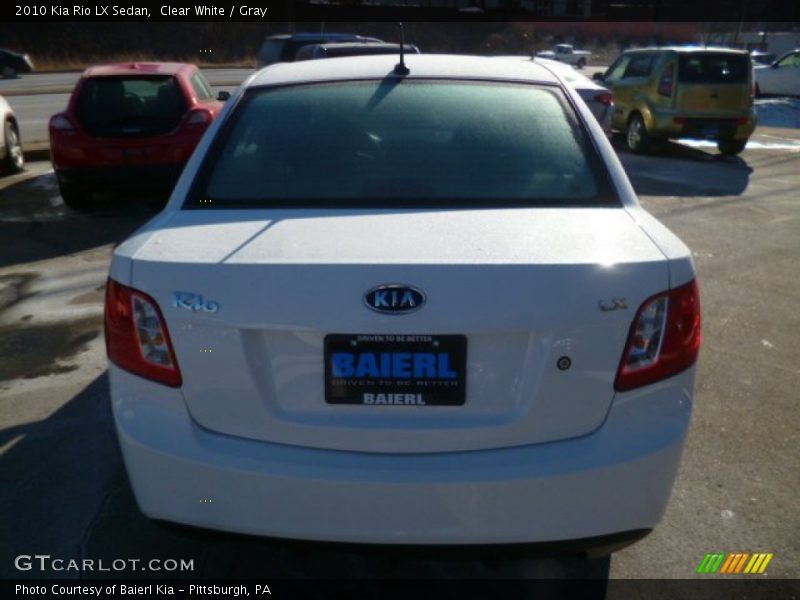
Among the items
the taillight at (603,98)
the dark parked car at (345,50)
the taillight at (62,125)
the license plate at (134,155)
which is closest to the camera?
the license plate at (134,155)

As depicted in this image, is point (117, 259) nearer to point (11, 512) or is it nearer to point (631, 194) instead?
point (11, 512)

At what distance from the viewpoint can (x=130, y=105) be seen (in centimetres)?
885

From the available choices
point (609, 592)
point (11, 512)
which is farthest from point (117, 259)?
point (609, 592)

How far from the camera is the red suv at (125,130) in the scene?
850 cm

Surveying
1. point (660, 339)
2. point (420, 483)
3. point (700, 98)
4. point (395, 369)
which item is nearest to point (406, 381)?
point (395, 369)

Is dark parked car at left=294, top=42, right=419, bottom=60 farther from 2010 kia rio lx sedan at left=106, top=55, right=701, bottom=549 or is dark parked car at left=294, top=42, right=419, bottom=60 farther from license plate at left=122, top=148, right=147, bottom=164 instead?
2010 kia rio lx sedan at left=106, top=55, right=701, bottom=549

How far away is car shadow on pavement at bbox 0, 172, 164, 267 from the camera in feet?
24.0

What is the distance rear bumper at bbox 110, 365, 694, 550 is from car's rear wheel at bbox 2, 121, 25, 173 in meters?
9.97

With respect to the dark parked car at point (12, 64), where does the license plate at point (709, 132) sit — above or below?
above

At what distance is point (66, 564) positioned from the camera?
2.88 m

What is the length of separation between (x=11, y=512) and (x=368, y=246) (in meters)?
1.94

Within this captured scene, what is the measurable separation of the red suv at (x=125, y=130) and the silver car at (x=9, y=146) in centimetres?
253

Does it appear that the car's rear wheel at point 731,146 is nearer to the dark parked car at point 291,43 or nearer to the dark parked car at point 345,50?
the dark parked car at point 345,50

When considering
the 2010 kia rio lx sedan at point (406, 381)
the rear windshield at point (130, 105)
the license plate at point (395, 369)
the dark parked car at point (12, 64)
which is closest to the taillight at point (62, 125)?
the rear windshield at point (130, 105)
